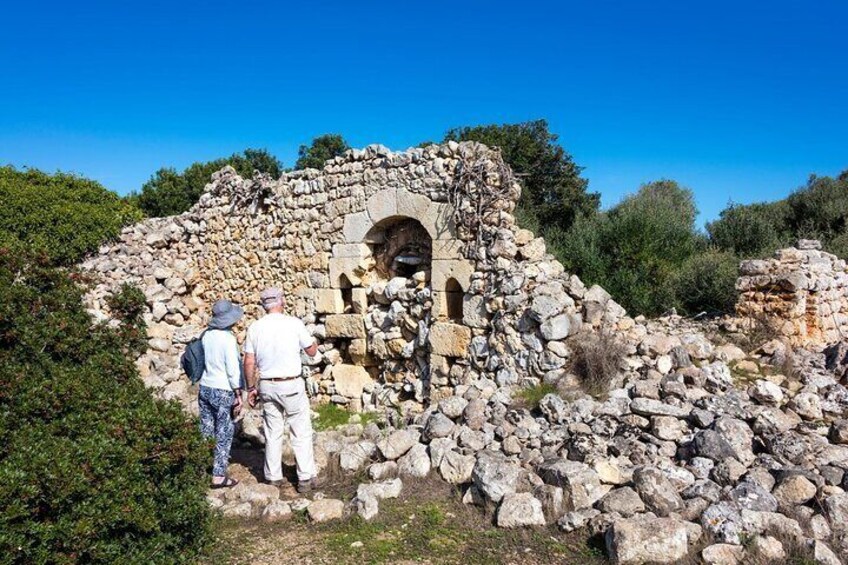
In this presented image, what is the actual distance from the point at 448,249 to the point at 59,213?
7736 mm

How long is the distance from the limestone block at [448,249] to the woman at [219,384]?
3424mm

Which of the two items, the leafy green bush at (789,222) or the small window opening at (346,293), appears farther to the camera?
the leafy green bush at (789,222)

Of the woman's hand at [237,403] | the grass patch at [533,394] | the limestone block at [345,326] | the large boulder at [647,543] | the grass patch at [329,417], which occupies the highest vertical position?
the limestone block at [345,326]

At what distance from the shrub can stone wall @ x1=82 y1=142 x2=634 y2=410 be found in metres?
0.19

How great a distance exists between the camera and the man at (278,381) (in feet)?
16.4

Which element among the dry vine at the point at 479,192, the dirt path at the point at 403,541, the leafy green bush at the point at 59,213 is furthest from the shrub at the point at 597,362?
the leafy green bush at the point at 59,213

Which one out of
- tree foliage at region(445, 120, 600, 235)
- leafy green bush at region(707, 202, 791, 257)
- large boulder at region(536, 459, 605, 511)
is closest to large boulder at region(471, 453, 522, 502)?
large boulder at region(536, 459, 605, 511)

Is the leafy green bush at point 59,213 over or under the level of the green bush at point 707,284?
over

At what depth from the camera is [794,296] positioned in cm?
735

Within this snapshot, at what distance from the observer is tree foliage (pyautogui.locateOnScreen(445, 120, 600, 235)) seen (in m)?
19.3

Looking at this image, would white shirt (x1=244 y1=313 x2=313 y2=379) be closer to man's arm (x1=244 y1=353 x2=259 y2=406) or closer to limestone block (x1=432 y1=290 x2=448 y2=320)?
man's arm (x1=244 y1=353 x2=259 y2=406)

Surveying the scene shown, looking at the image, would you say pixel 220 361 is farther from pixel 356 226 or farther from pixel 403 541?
pixel 356 226

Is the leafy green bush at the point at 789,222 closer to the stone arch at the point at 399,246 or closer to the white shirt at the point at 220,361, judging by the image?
the stone arch at the point at 399,246

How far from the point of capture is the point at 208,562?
383 centimetres
